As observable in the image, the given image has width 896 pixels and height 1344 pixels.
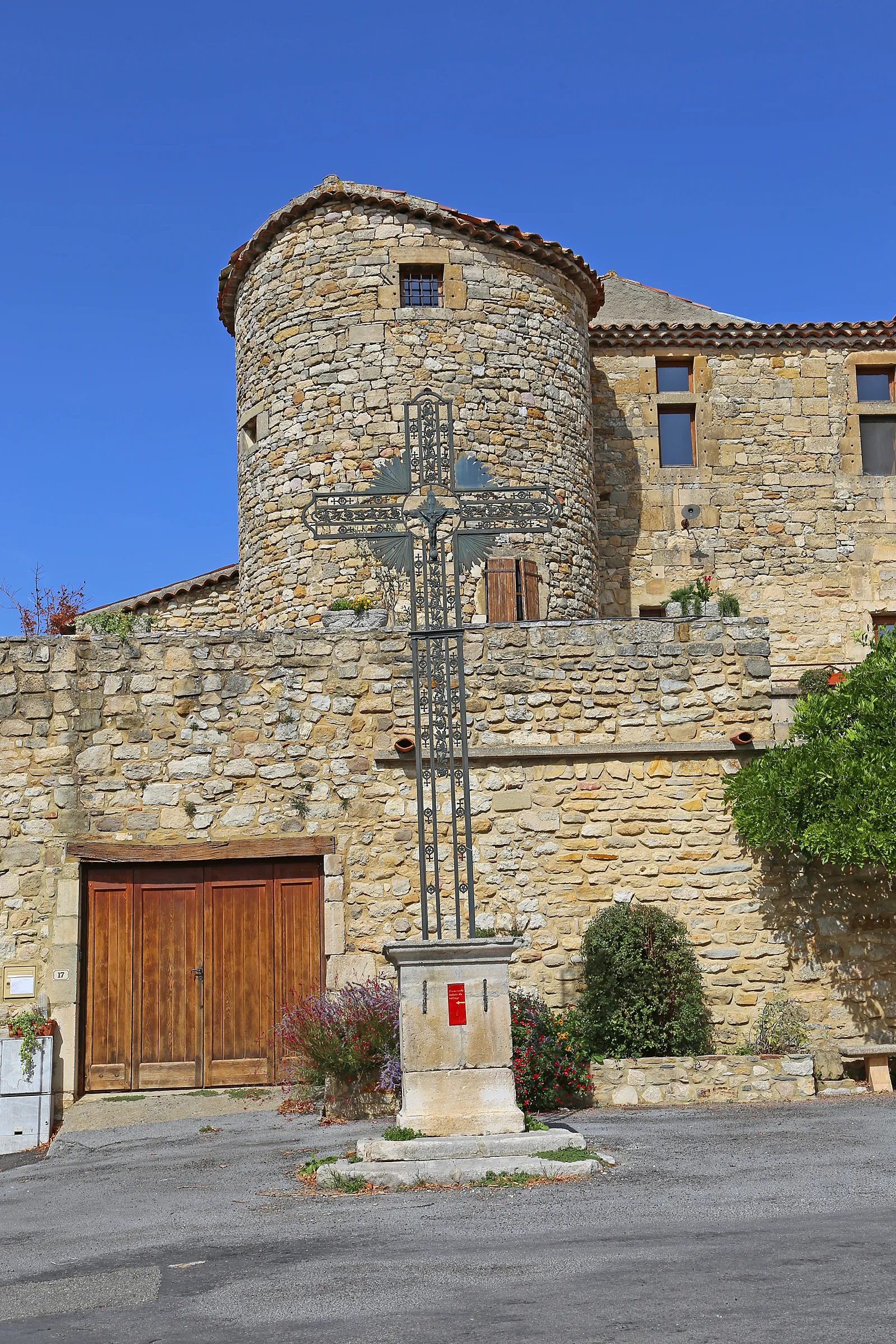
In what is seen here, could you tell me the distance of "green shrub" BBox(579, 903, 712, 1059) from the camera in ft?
34.7

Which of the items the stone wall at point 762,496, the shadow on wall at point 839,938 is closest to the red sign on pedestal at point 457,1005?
the shadow on wall at point 839,938

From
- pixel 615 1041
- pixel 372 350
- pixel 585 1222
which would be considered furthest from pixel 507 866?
pixel 372 350

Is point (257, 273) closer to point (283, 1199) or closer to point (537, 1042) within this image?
point (537, 1042)

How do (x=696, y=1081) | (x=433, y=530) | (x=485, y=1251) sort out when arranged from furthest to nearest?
(x=696, y=1081), (x=433, y=530), (x=485, y=1251)

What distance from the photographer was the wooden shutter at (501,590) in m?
15.8

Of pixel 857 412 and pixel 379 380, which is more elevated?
pixel 857 412

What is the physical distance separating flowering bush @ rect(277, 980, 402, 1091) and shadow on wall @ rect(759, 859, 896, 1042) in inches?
147

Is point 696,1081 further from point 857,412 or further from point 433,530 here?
point 857,412

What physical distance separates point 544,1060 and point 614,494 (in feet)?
37.0

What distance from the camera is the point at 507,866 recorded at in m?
11.6

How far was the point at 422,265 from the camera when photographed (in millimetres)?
16375

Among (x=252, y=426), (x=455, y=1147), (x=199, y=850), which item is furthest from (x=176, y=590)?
(x=455, y=1147)

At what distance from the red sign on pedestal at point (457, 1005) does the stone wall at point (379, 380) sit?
27.9 ft

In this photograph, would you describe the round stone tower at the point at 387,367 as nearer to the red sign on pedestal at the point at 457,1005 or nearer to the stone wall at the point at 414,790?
the stone wall at the point at 414,790
